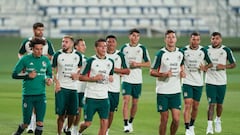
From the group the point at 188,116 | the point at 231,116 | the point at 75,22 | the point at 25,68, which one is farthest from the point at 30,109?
the point at 75,22

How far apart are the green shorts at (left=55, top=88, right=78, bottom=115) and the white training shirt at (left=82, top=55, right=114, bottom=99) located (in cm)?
114

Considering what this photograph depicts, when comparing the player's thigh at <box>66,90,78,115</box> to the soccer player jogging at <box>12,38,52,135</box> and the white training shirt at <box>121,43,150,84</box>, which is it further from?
the white training shirt at <box>121,43,150,84</box>

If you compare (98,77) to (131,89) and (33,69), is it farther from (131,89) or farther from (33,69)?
(131,89)

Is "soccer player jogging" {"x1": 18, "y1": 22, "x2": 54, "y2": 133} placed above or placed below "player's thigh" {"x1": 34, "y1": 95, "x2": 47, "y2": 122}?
above

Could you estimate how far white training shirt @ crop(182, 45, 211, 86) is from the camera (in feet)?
49.5

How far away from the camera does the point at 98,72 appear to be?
12.6m

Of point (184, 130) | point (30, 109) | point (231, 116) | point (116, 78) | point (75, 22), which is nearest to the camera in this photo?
point (30, 109)

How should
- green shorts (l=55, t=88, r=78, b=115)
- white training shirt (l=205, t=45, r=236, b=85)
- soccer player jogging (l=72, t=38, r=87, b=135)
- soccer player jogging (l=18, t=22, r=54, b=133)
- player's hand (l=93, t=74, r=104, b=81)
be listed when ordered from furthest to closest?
white training shirt (l=205, t=45, r=236, b=85) → soccer player jogging (l=72, t=38, r=87, b=135) → soccer player jogging (l=18, t=22, r=54, b=133) → green shorts (l=55, t=88, r=78, b=115) → player's hand (l=93, t=74, r=104, b=81)

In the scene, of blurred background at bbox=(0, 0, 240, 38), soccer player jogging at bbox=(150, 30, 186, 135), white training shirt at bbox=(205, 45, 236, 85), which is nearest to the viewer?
soccer player jogging at bbox=(150, 30, 186, 135)

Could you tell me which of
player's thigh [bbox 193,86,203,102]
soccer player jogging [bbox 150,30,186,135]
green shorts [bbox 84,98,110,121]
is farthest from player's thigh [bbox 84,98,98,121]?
player's thigh [bbox 193,86,203,102]

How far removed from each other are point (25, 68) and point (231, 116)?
6899mm

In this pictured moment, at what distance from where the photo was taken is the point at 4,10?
5522cm

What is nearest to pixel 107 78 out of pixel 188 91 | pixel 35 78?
pixel 35 78

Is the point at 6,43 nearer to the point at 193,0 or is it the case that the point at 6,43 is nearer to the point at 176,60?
the point at 193,0
